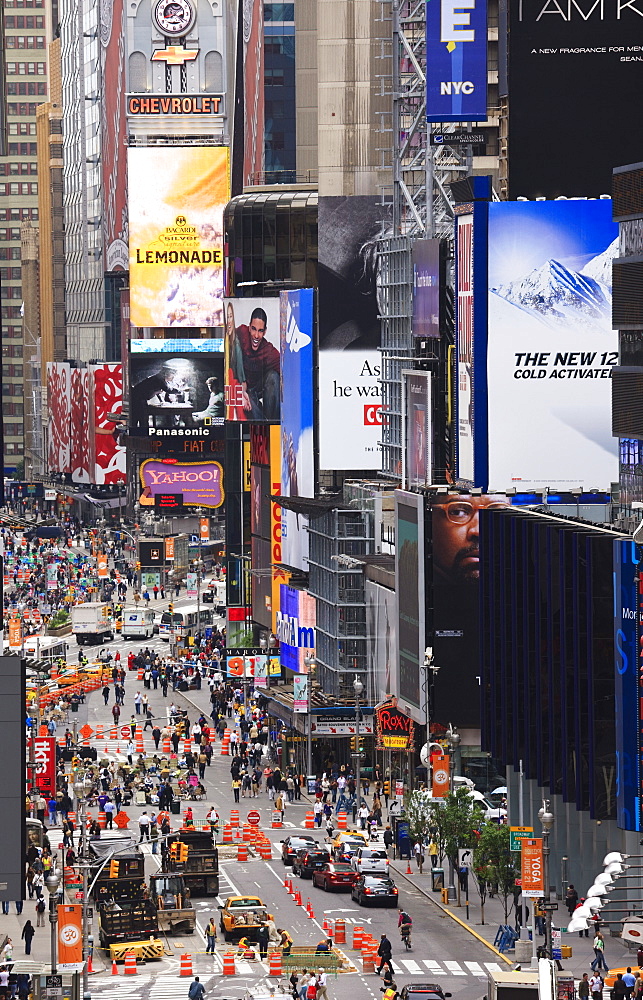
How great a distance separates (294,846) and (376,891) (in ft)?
25.1

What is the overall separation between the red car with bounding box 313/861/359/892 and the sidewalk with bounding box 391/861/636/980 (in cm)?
227

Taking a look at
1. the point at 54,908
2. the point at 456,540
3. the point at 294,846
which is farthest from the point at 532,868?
the point at 456,540

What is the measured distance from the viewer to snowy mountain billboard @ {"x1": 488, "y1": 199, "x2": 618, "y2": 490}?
94062mm

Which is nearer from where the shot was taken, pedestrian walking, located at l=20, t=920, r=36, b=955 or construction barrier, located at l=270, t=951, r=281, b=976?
construction barrier, located at l=270, t=951, r=281, b=976

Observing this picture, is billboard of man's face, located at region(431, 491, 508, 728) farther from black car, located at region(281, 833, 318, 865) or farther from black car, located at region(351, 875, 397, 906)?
black car, located at region(351, 875, 397, 906)

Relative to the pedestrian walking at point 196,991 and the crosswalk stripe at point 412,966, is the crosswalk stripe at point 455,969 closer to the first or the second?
the crosswalk stripe at point 412,966

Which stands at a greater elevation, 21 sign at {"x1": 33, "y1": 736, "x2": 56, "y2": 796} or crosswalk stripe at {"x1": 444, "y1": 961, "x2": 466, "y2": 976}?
21 sign at {"x1": 33, "y1": 736, "x2": 56, "y2": 796}

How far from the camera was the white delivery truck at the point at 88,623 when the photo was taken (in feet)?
464

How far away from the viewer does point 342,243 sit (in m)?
124

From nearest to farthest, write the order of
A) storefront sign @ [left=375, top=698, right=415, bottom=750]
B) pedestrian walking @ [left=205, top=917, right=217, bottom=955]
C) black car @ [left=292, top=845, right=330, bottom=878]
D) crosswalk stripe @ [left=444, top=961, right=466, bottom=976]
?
crosswalk stripe @ [left=444, top=961, right=466, bottom=976], pedestrian walking @ [left=205, top=917, right=217, bottom=955], black car @ [left=292, top=845, right=330, bottom=878], storefront sign @ [left=375, top=698, right=415, bottom=750]

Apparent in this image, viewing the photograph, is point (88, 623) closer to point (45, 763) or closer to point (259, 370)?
point (259, 370)

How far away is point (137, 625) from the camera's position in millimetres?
146750

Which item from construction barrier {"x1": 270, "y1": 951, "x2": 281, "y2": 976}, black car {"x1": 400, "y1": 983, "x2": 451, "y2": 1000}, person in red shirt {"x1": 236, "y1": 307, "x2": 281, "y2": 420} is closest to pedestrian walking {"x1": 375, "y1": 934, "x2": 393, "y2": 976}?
construction barrier {"x1": 270, "y1": 951, "x2": 281, "y2": 976}

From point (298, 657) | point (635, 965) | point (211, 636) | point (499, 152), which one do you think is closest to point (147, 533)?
point (211, 636)
